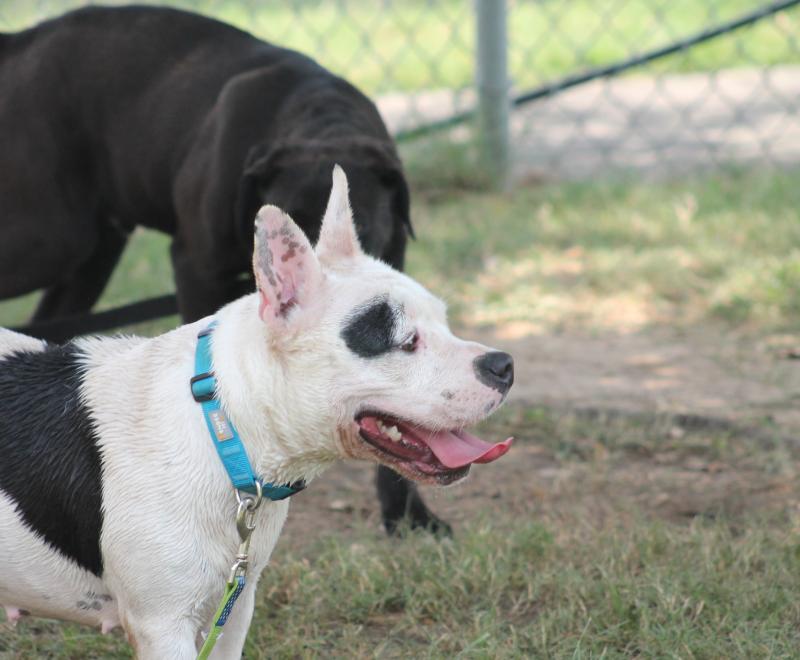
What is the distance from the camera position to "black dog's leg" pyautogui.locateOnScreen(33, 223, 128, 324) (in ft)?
14.0

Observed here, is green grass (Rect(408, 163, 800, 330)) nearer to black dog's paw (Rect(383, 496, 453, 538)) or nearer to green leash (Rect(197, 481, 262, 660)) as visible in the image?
black dog's paw (Rect(383, 496, 453, 538))

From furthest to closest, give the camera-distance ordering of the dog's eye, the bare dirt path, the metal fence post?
the metal fence post → the bare dirt path → the dog's eye

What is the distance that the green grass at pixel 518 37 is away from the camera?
8445 mm

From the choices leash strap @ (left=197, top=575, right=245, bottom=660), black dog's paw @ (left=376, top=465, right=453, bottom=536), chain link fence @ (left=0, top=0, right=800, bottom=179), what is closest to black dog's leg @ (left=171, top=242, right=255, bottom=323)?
black dog's paw @ (left=376, top=465, right=453, bottom=536)

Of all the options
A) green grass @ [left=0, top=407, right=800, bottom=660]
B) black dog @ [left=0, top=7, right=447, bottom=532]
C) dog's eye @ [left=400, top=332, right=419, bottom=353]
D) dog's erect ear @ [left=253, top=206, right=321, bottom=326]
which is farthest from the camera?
black dog @ [left=0, top=7, right=447, bottom=532]

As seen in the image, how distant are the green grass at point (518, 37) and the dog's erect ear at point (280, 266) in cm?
582

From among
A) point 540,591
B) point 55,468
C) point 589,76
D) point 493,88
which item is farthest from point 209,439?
point 589,76

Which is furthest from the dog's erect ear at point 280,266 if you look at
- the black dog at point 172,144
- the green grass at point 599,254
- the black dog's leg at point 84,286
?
the green grass at point 599,254

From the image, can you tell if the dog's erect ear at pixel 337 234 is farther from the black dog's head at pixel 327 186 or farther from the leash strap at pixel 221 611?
the black dog's head at pixel 327 186

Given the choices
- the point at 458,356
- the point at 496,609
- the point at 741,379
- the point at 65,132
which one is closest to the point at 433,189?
the point at 741,379

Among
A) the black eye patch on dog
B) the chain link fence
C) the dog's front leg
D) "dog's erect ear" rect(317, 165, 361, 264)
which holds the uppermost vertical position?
"dog's erect ear" rect(317, 165, 361, 264)

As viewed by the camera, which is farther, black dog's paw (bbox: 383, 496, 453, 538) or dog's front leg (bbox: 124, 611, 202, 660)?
black dog's paw (bbox: 383, 496, 453, 538)

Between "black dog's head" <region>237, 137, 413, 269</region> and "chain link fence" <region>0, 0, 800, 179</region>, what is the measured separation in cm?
360

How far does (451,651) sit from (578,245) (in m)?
3.50
